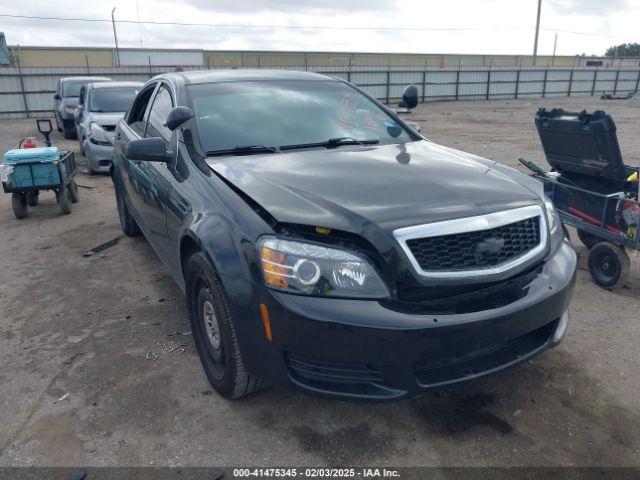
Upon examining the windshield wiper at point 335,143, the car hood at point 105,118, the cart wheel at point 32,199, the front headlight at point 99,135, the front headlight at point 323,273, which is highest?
the windshield wiper at point 335,143

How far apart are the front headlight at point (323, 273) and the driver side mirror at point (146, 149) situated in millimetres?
1426

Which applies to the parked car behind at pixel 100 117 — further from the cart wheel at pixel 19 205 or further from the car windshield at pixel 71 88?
the car windshield at pixel 71 88

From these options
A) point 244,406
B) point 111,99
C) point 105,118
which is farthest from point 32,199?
point 244,406

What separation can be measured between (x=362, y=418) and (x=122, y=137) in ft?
12.5

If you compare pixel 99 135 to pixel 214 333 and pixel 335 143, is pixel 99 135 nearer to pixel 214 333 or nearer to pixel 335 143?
pixel 335 143

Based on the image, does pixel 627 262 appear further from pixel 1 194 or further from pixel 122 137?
pixel 1 194

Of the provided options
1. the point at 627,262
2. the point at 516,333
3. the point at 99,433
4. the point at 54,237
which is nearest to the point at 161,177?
the point at 99,433

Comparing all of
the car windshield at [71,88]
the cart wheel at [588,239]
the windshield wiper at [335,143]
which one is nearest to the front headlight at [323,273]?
the windshield wiper at [335,143]

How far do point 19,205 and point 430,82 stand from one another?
25221 millimetres

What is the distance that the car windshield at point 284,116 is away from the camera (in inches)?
136

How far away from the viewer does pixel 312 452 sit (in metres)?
2.56

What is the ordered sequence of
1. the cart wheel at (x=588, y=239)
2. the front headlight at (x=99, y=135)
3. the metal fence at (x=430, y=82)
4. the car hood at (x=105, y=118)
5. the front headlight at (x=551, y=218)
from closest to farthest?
the front headlight at (x=551, y=218)
the cart wheel at (x=588, y=239)
the front headlight at (x=99, y=135)
the car hood at (x=105, y=118)
the metal fence at (x=430, y=82)

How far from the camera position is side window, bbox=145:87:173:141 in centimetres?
396

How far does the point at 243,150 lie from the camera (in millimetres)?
3305
